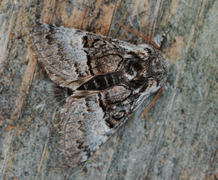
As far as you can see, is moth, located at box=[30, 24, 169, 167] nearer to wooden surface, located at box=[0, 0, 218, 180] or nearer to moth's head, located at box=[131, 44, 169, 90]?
moth's head, located at box=[131, 44, 169, 90]

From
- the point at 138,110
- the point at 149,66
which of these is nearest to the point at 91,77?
the point at 149,66

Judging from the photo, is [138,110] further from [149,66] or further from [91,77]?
[91,77]

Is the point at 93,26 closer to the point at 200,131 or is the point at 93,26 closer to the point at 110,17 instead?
the point at 110,17

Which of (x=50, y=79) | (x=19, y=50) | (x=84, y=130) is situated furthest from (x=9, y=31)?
(x=84, y=130)

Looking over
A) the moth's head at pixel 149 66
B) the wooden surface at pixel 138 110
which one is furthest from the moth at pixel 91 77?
the wooden surface at pixel 138 110

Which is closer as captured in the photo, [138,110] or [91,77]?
[91,77]

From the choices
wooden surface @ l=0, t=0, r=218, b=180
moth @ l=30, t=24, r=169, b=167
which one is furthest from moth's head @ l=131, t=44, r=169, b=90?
wooden surface @ l=0, t=0, r=218, b=180
